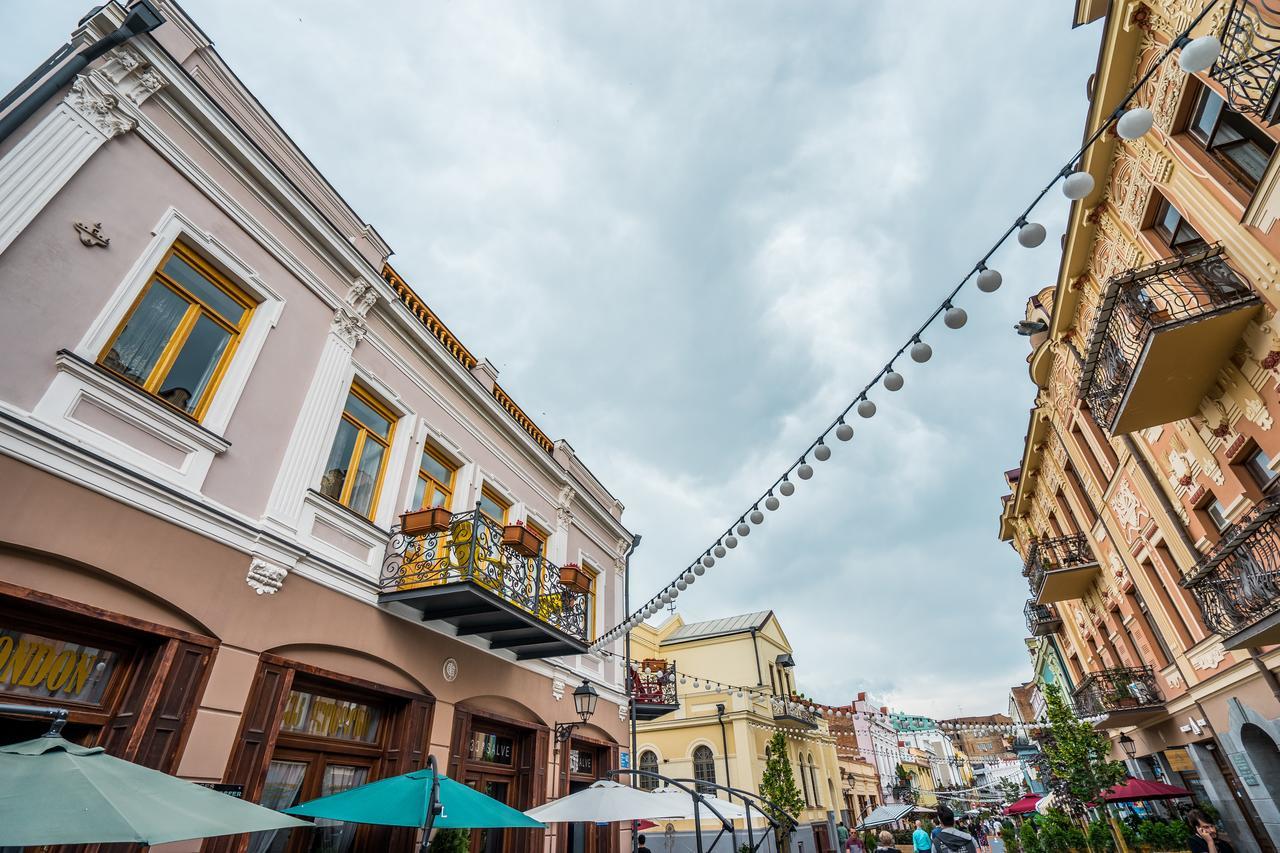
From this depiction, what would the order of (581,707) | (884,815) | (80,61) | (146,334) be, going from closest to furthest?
(80,61), (146,334), (581,707), (884,815)

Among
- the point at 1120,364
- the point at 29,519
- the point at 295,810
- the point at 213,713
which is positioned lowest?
the point at 295,810

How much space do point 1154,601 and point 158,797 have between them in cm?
1667

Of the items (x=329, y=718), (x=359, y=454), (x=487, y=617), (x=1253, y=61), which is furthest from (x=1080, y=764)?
(x=359, y=454)

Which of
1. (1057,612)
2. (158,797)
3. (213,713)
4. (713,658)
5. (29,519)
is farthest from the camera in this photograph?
(713,658)

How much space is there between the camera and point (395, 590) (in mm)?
6914

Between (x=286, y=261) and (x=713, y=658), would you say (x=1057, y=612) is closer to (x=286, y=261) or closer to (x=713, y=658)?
Answer: (x=713, y=658)

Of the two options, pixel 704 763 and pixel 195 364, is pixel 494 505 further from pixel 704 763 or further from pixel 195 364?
pixel 704 763

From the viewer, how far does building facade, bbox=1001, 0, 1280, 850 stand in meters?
7.08

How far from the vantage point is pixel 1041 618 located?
69.3 feet

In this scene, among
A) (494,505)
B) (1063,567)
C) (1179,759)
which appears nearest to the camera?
(494,505)

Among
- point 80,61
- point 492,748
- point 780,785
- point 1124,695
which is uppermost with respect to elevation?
point 80,61

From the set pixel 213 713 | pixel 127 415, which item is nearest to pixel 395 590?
pixel 213 713

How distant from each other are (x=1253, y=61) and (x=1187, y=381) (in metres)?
4.23

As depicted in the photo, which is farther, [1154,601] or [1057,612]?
[1057,612]
